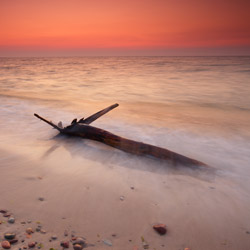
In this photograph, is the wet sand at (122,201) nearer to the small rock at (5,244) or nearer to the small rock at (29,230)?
the small rock at (29,230)

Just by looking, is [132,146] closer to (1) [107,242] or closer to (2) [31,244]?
(1) [107,242]

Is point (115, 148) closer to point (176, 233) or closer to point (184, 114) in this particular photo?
point (176, 233)

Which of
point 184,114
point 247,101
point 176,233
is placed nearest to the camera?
point 176,233

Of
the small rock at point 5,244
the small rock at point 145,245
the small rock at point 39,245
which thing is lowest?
the small rock at point 145,245

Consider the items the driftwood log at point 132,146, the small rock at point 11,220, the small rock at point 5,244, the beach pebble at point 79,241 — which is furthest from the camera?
the driftwood log at point 132,146

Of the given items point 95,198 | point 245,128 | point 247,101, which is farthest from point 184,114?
point 95,198

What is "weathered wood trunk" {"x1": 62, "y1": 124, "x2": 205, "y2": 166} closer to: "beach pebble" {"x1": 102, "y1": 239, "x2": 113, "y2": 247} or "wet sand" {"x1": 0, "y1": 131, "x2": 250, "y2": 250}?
"wet sand" {"x1": 0, "y1": 131, "x2": 250, "y2": 250}

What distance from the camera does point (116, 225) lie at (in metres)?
2.22

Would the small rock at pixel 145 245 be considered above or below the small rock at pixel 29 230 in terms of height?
below

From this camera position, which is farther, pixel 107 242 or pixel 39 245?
pixel 107 242

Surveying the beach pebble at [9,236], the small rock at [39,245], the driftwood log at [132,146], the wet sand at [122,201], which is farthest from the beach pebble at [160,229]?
the driftwood log at [132,146]

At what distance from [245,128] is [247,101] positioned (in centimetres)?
518

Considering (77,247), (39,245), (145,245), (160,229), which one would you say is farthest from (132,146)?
(39,245)

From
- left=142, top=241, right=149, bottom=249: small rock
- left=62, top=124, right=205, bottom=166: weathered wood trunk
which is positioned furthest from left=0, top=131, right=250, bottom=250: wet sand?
left=62, top=124, right=205, bottom=166: weathered wood trunk
